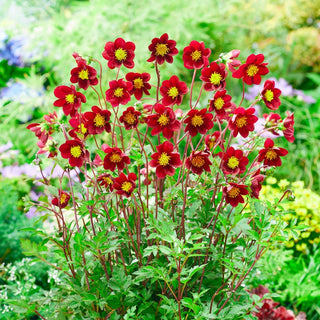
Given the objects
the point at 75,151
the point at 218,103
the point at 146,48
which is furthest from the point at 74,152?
the point at 146,48

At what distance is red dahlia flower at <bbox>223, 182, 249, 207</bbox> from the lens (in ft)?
1.91

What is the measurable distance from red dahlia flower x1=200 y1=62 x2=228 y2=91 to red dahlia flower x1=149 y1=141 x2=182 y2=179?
11 centimetres

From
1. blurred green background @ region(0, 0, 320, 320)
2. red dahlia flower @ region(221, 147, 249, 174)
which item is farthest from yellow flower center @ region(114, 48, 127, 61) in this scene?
blurred green background @ region(0, 0, 320, 320)

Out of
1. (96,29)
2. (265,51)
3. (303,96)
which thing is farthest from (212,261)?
(265,51)

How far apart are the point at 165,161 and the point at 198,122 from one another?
7 cm

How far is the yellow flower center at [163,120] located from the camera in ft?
1.95

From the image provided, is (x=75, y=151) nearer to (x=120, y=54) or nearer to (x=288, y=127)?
(x=120, y=54)

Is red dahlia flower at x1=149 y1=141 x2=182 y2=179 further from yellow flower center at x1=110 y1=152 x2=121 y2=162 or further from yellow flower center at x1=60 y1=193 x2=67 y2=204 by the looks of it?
yellow flower center at x1=60 y1=193 x2=67 y2=204

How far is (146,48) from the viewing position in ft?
7.13

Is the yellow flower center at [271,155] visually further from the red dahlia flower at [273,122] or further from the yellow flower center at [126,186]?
the yellow flower center at [126,186]

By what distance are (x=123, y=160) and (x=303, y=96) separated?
2.30 metres

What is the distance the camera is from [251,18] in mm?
2998

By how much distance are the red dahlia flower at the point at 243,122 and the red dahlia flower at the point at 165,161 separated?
91 millimetres

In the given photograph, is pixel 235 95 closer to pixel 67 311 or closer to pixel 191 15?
pixel 191 15
